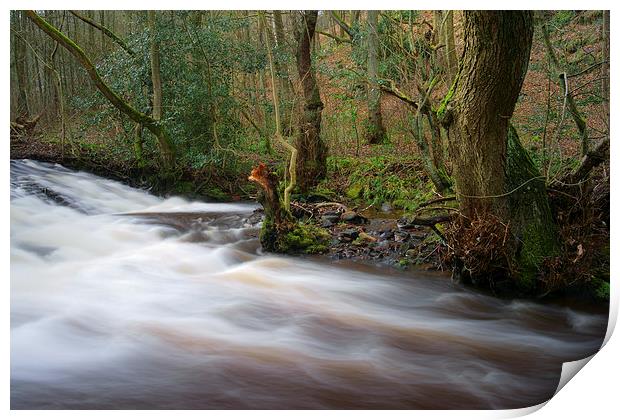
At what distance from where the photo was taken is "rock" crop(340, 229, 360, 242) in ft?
13.1

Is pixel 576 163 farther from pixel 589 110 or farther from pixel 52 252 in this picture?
pixel 52 252

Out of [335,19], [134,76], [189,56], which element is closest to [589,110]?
[335,19]

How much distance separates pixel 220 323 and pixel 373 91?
6.19 feet

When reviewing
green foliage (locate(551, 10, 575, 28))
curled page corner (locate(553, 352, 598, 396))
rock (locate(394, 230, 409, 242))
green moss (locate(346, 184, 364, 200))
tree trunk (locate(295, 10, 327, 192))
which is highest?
green foliage (locate(551, 10, 575, 28))

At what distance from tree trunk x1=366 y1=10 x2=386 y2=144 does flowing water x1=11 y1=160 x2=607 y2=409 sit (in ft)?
2.94

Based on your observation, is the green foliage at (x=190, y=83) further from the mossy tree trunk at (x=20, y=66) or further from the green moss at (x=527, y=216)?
the green moss at (x=527, y=216)

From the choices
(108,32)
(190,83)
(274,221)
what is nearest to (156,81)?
(190,83)

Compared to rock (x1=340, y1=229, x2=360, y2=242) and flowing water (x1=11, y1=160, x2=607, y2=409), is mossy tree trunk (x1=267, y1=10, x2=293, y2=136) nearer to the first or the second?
flowing water (x1=11, y1=160, x2=607, y2=409)

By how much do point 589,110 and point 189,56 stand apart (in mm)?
2394

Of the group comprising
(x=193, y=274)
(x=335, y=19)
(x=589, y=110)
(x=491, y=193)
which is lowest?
(x=193, y=274)

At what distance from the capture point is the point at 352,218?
161 inches

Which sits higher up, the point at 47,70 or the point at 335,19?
the point at 335,19

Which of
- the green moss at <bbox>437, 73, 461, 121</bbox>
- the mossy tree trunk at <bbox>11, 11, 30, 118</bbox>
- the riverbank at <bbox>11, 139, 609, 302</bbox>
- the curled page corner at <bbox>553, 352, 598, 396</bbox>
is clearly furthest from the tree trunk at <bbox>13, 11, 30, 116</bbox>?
the curled page corner at <bbox>553, 352, 598, 396</bbox>

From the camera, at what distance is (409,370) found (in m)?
2.74
